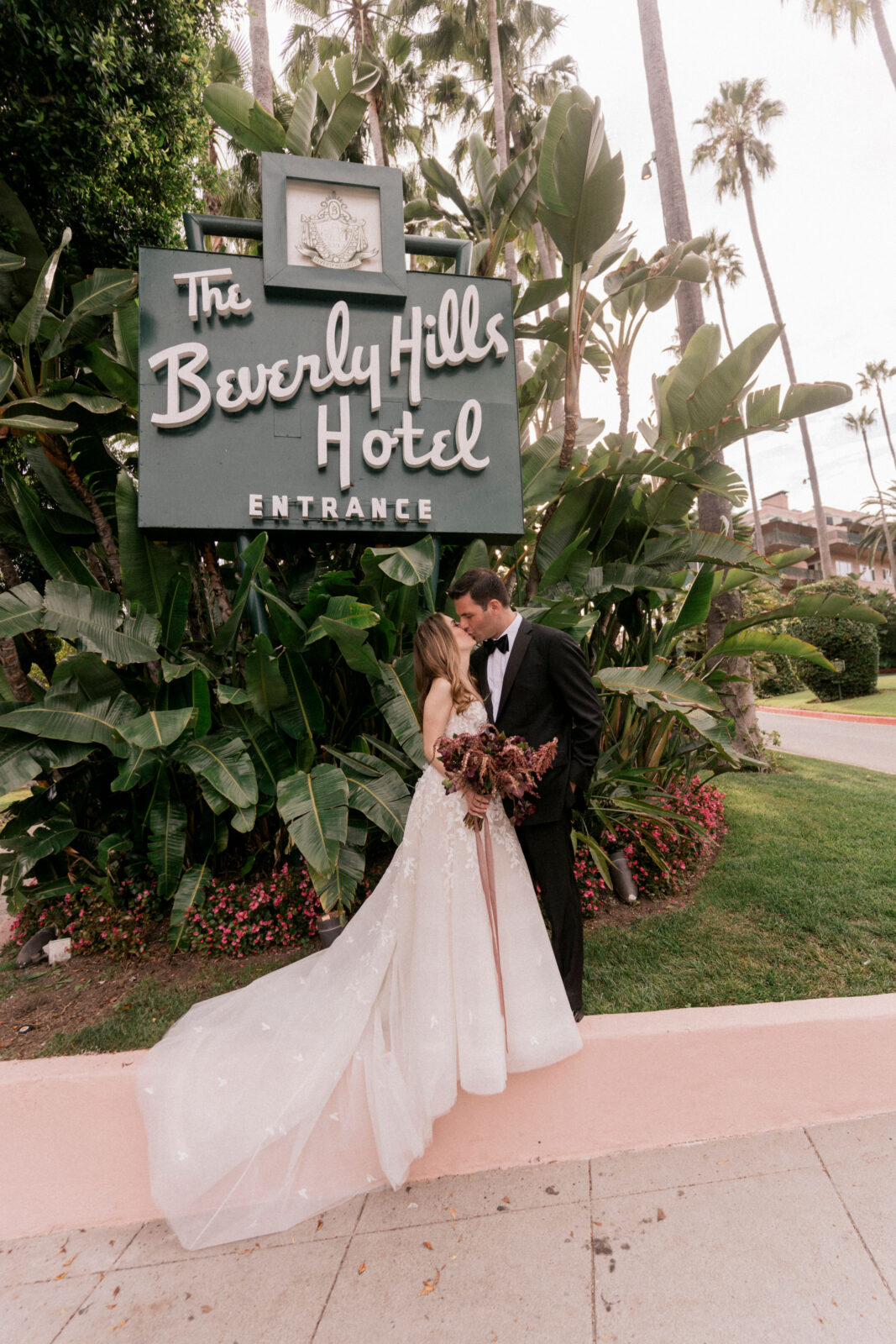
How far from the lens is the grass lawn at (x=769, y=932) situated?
10.3 feet

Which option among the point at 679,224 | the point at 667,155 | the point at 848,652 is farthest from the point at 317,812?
the point at 848,652

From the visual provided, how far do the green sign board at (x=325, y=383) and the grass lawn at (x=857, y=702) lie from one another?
1343cm

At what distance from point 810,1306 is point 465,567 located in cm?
355

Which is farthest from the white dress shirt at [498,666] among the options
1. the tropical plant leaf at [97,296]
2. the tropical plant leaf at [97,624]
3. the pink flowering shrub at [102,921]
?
the tropical plant leaf at [97,296]

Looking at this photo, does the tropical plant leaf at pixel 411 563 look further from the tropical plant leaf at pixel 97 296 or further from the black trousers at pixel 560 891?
the tropical plant leaf at pixel 97 296

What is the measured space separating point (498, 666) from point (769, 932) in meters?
2.16

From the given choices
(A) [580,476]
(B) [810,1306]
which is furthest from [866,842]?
(B) [810,1306]

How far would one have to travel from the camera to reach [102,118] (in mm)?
Result: 4238

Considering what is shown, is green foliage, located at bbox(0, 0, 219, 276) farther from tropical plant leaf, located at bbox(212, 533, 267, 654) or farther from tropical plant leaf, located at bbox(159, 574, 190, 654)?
tropical plant leaf, located at bbox(212, 533, 267, 654)

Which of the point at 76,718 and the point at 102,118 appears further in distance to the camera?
the point at 102,118

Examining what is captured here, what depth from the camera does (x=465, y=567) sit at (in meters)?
4.30

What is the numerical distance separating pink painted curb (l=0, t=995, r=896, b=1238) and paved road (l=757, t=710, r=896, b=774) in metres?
6.61

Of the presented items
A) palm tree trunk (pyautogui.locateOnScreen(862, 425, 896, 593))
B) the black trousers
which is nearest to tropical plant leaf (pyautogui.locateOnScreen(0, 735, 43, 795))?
the black trousers

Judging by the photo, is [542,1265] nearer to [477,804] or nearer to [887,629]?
[477,804]
